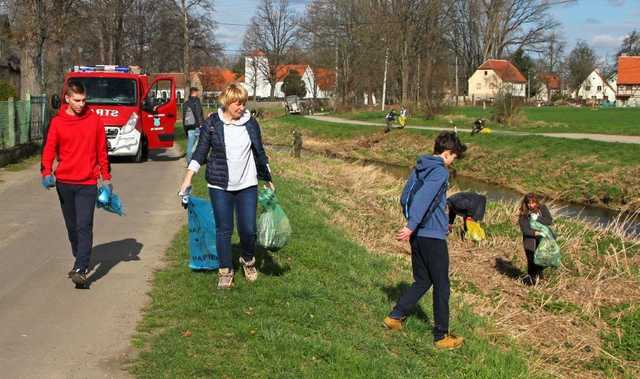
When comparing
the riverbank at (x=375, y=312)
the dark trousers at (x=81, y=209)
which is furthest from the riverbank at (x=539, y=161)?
the dark trousers at (x=81, y=209)

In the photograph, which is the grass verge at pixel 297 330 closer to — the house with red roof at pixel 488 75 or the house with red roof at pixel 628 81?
the house with red roof at pixel 488 75

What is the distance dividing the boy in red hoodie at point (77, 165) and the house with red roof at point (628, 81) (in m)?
99.3

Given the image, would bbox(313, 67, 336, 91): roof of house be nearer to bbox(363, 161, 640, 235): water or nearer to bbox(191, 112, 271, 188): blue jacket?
bbox(363, 161, 640, 235): water

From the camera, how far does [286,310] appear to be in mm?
6211

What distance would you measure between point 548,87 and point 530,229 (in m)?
101

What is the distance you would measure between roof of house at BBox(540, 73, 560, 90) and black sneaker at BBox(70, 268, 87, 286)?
102 metres

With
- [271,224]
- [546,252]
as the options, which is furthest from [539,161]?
→ [271,224]

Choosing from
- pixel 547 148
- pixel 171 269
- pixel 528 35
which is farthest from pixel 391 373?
pixel 528 35

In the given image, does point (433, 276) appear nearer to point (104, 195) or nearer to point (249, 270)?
point (249, 270)

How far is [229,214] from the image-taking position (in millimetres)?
6535

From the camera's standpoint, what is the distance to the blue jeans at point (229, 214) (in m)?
6.48

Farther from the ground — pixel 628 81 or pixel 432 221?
pixel 628 81

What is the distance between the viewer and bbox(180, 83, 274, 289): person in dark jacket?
251 inches

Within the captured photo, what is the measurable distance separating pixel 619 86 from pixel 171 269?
10285 centimetres
